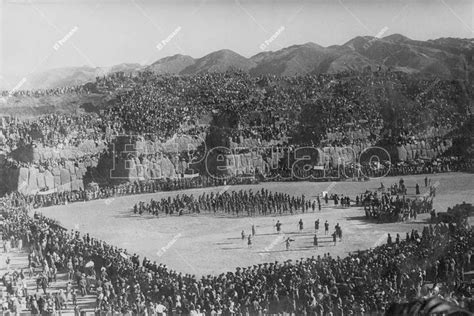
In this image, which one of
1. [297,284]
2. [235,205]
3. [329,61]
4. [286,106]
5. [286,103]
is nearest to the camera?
[297,284]

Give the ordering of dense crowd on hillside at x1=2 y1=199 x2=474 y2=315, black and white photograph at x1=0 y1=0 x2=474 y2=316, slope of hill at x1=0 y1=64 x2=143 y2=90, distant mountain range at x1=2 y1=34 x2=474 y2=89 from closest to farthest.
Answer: dense crowd on hillside at x1=2 y1=199 x2=474 y2=315 < black and white photograph at x1=0 y1=0 x2=474 y2=316 < slope of hill at x1=0 y1=64 x2=143 y2=90 < distant mountain range at x1=2 y1=34 x2=474 y2=89

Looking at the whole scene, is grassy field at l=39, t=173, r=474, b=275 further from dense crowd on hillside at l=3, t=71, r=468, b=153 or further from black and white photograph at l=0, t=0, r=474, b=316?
dense crowd on hillside at l=3, t=71, r=468, b=153

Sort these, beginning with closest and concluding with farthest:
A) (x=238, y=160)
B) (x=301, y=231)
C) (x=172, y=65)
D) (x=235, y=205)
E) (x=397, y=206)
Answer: (x=301, y=231) < (x=397, y=206) < (x=235, y=205) < (x=238, y=160) < (x=172, y=65)

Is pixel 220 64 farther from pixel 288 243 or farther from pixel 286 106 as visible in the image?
pixel 288 243

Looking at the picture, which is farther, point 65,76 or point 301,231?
point 65,76

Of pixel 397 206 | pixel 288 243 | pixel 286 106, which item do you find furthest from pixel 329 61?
pixel 288 243

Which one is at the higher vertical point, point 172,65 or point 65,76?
point 172,65

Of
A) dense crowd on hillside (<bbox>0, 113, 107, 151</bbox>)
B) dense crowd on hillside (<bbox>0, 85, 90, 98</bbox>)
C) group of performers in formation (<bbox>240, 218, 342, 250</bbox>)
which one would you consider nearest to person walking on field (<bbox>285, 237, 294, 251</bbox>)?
group of performers in formation (<bbox>240, 218, 342, 250</bbox>)

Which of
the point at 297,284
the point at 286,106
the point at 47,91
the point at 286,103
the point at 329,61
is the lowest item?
the point at 297,284
